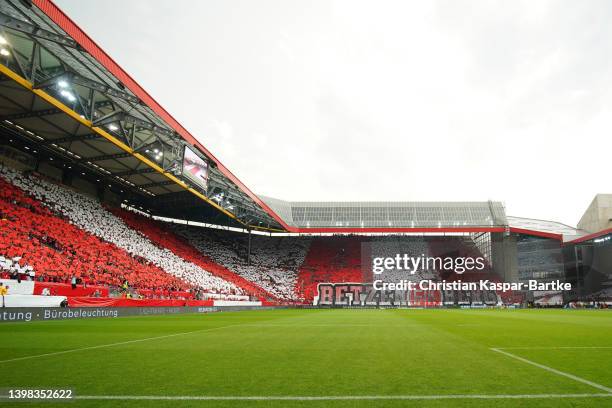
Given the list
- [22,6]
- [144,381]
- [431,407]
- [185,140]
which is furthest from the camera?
[185,140]

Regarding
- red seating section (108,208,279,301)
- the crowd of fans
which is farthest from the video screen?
red seating section (108,208,279,301)

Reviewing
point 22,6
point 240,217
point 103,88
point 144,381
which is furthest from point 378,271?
point 144,381

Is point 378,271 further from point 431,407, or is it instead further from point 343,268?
point 431,407

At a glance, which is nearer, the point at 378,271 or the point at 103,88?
the point at 103,88

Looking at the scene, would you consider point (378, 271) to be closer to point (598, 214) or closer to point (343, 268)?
point (343, 268)

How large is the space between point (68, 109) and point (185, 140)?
25.8ft

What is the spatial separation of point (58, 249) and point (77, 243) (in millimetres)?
2721

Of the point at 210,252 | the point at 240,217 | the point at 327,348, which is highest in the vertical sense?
the point at 240,217

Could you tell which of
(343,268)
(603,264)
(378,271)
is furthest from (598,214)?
(343,268)

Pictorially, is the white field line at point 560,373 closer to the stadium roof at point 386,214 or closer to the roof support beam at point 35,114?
the roof support beam at point 35,114

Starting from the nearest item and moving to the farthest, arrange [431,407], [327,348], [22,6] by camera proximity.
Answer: [431,407] < [327,348] < [22,6]

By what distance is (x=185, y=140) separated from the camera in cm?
2766

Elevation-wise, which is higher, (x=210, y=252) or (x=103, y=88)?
(x=103, y=88)
